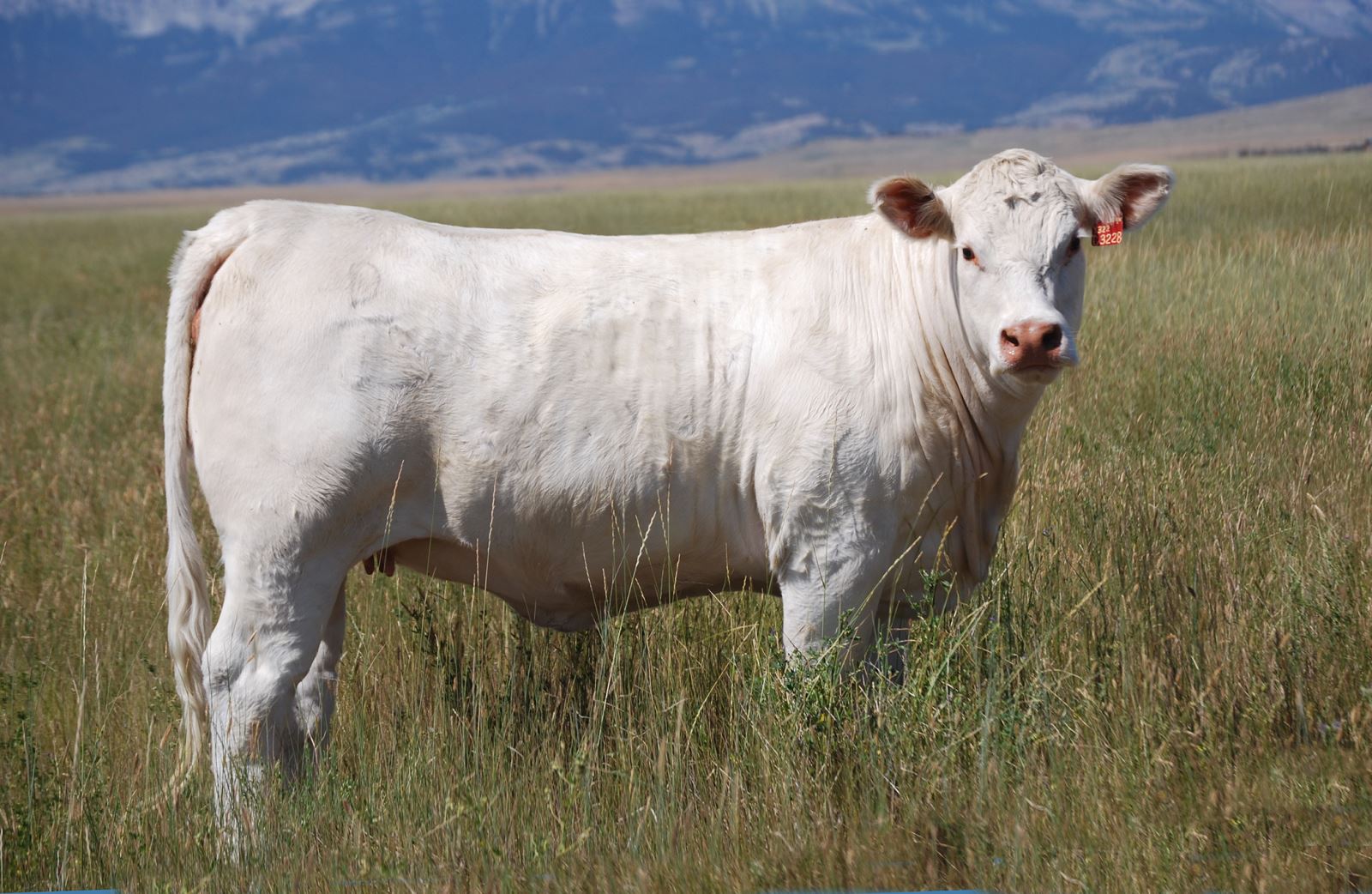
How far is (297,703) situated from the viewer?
165 inches

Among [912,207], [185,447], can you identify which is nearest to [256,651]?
[185,447]

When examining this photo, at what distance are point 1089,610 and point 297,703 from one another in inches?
102

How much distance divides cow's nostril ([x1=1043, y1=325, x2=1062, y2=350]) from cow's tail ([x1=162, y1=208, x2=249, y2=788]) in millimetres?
2416

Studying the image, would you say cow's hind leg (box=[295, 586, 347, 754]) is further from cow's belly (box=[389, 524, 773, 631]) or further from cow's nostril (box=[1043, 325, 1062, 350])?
cow's nostril (box=[1043, 325, 1062, 350])

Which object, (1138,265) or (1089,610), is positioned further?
(1138,265)

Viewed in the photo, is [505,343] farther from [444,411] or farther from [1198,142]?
[1198,142]

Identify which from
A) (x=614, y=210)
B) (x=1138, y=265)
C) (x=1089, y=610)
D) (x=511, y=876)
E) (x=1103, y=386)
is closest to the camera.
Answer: (x=511, y=876)

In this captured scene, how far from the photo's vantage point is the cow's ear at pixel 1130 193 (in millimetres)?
4121

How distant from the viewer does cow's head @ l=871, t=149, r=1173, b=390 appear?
3.70m

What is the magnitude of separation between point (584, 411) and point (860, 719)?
47.5 inches

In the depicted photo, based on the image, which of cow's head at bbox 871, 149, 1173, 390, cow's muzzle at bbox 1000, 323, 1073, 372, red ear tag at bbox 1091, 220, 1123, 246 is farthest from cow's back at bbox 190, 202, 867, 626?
red ear tag at bbox 1091, 220, 1123, 246

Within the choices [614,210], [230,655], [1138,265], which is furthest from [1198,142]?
[230,655]

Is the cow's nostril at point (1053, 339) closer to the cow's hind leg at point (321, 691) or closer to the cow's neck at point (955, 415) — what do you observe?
the cow's neck at point (955, 415)

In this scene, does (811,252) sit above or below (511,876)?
above
